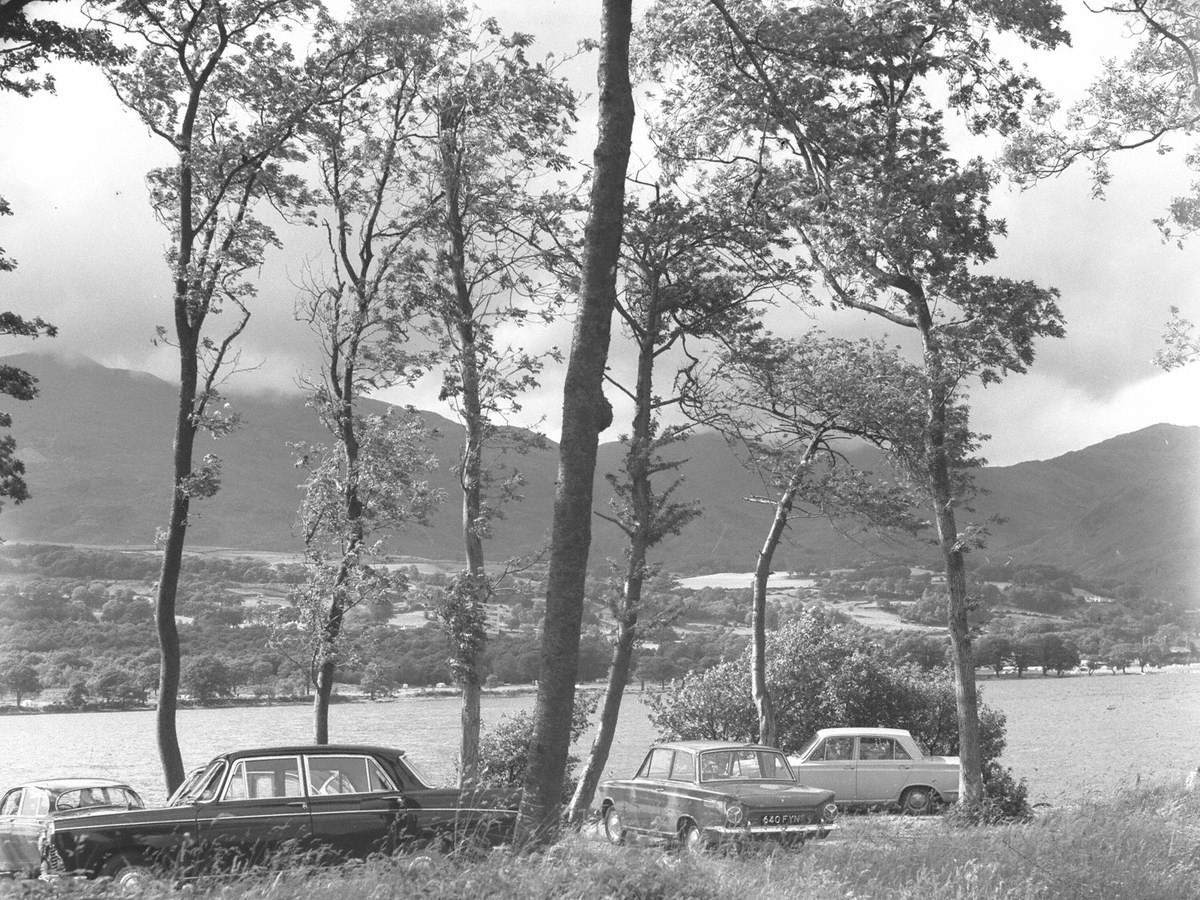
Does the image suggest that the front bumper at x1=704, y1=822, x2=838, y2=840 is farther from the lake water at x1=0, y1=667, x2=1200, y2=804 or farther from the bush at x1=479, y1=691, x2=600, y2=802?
the lake water at x1=0, y1=667, x2=1200, y2=804

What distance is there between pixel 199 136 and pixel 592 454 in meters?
21.9

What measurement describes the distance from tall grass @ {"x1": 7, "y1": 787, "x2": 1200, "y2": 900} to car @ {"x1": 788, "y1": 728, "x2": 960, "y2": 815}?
11.9 m

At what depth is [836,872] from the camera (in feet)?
36.6

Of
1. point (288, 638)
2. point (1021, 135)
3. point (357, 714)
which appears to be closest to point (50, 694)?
point (357, 714)

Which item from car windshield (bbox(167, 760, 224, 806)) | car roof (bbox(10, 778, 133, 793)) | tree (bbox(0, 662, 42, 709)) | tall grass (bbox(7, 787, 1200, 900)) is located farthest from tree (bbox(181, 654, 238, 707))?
tall grass (bbox(7, 787, 1200, 900))

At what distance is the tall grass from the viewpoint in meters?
8.73

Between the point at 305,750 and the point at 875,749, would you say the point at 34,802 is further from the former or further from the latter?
the point at 875,749

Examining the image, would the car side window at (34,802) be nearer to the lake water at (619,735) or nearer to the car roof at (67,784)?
the car roof at (67,784)

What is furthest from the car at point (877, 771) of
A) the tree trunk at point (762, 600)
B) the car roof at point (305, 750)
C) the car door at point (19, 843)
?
the car door at point (19, 843)

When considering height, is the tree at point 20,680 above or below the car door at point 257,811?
below

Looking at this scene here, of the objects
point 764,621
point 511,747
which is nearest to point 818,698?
point 764,621

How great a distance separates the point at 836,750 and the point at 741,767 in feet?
29.0

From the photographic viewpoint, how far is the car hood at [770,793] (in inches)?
704

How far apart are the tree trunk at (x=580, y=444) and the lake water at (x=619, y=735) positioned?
19906 millimetres
